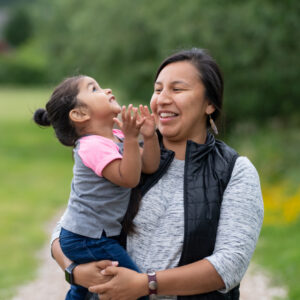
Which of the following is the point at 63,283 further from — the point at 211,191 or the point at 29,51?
the point at 29,51

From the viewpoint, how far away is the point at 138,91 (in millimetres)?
15039

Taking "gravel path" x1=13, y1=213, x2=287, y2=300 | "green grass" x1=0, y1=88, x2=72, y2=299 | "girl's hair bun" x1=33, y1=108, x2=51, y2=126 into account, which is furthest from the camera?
"green grass" x1=0, y1=88, x2=72, y2=299

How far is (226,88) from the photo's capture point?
1152 centimetres

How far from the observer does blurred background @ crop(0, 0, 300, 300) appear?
7684 mm

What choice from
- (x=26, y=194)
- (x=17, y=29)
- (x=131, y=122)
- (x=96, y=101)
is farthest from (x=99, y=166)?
(x=17, y=29)

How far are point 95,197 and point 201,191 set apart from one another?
441mm

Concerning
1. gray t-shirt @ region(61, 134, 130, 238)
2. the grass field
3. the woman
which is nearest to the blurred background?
the grass field

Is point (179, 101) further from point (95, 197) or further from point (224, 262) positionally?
point (224, 262)

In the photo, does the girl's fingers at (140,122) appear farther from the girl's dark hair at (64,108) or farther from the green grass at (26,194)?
the green grass at (26,194)

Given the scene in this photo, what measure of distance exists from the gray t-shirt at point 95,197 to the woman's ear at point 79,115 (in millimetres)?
117

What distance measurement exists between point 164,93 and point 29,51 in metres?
76.9

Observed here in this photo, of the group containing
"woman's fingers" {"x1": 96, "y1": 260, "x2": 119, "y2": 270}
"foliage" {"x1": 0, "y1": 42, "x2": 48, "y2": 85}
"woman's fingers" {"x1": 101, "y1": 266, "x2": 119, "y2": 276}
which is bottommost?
"woman's fingers" {"x1": 101, "y1": 266, "x2": 119, "y2": 276}

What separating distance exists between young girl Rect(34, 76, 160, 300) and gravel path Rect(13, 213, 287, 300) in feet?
12.0

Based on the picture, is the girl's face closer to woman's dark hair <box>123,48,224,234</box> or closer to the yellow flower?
woman's dark hair <box>123,48,224,234</box>
